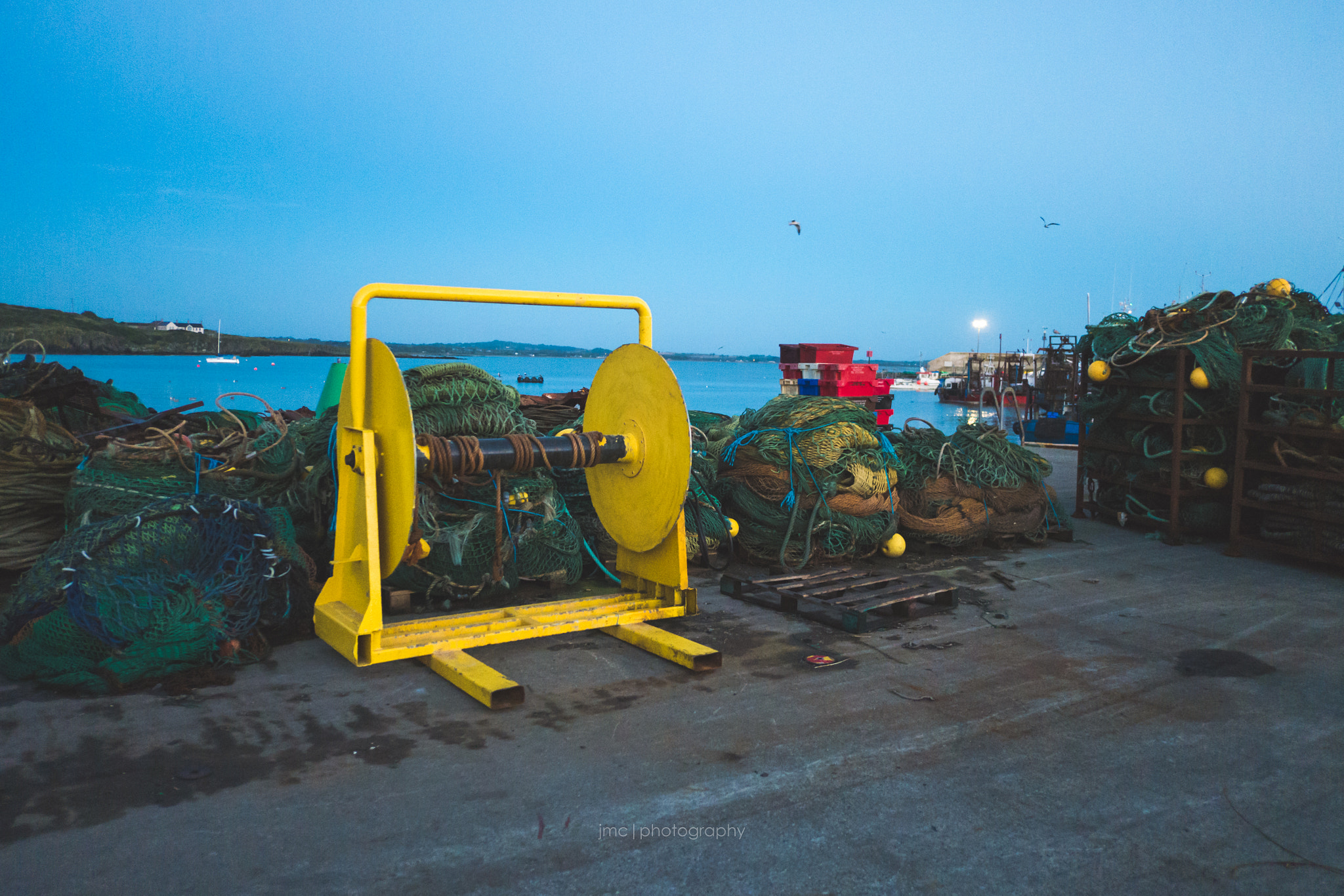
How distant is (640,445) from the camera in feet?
17.2

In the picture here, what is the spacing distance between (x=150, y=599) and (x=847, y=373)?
67.4 ft

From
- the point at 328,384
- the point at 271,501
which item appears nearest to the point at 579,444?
the point at 271,501

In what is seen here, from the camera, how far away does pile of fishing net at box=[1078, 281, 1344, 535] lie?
791 cm

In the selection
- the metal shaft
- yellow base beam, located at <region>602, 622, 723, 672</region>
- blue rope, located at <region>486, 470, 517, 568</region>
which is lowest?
yellow base beam, located at <region>602, 622, 723, 672</region>

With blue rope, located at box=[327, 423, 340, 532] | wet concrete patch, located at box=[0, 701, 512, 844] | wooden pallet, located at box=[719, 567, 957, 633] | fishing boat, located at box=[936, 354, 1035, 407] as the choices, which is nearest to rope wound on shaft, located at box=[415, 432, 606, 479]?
blue rope, located at box=[327, 423, 340, 532]

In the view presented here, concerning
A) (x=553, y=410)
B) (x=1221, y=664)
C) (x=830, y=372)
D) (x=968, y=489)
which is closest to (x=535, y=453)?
(x=553, y=410)

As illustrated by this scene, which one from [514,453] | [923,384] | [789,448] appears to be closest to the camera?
[514,453]

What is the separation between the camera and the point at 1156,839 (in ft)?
9.43

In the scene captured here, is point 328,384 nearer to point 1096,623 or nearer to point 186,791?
point 186,791

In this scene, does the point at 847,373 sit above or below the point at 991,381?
below

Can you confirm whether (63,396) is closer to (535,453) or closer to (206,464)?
(206,464)

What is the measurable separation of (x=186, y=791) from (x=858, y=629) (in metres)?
3.56

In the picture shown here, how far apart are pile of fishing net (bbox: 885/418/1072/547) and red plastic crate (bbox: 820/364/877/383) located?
14796mm

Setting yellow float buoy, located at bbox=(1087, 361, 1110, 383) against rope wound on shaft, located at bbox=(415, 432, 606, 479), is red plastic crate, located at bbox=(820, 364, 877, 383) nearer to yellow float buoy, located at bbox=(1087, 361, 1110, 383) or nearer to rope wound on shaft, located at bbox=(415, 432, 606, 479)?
yellow float buoy, located at bbox=(1087, 361, 1110, 383)
